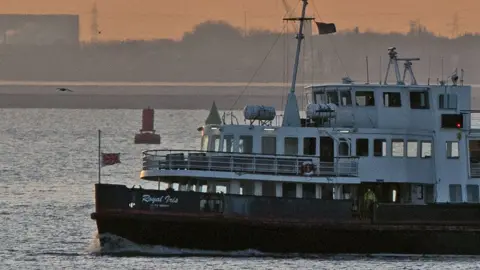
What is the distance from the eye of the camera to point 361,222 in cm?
5031

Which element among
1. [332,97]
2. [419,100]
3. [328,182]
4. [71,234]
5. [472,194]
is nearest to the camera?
[328,182]

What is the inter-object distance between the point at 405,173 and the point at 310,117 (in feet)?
11.5

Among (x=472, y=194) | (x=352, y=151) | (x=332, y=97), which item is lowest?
(x=472, y=194)

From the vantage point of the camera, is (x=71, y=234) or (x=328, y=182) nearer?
(x=328, y=182)

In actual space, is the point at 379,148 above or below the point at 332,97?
below

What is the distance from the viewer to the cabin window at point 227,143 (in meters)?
51.9

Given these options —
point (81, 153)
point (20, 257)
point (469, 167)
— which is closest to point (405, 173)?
point (469, 167)

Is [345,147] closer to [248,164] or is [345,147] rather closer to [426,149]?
[426,149]

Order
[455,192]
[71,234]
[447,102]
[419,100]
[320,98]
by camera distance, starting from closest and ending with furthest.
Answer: [455,192]
[447,102]
[419,100]
[320,98]
[71,234]

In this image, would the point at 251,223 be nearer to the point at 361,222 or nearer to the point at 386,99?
the point at 361,222

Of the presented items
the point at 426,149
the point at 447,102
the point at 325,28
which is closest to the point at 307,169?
the point at 426,149

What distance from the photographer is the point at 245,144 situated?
51.9 m

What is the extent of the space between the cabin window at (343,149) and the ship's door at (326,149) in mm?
277

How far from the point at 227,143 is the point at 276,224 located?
3626 mm
